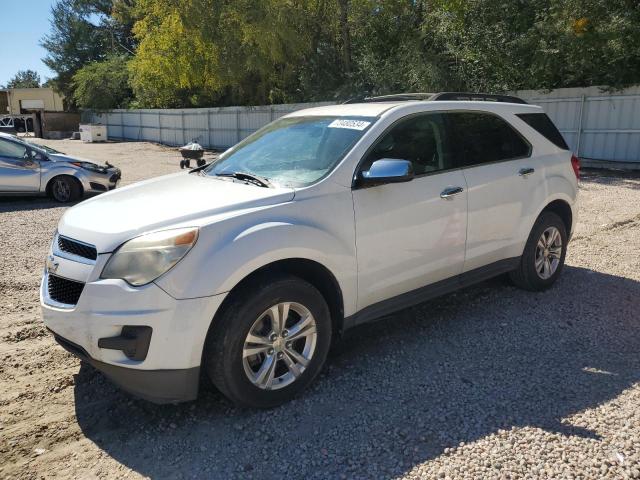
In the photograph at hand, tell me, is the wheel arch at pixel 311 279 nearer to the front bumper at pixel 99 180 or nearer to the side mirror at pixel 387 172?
the side mirror at pixel 387 172

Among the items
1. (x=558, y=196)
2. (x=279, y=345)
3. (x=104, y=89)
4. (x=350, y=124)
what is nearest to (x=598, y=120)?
(x=558, y=196)

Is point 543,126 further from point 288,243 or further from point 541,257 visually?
point 288,243

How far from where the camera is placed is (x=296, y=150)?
13.3 ft

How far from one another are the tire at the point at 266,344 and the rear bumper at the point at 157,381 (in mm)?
144

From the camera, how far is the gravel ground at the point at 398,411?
282 centimetres

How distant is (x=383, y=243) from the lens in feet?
12.2

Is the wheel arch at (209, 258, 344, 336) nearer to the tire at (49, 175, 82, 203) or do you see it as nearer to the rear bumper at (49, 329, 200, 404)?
the rear bumper at (49, 329, 200, 404)

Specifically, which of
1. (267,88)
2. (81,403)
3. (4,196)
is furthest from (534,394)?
(267,88)

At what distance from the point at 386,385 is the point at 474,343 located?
3.29 feet

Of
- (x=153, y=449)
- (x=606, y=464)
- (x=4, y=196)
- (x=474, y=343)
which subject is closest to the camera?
(x=606, y=464)

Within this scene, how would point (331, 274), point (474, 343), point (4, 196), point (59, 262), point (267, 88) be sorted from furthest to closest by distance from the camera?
1. point (267, 88)
2. point (4, 196)
3. point (474, 343)
4. point (331, 274)
5. point (59, 262)

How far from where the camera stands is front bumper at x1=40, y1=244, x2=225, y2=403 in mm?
2842

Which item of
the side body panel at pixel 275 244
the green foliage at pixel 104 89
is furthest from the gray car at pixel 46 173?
the green foliage at pixel 104 89

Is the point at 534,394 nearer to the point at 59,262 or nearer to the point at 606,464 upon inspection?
the point at 606,464
